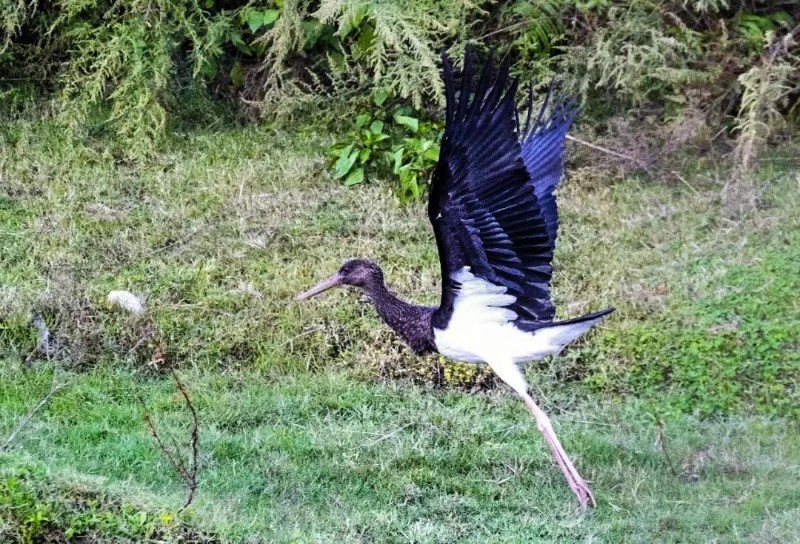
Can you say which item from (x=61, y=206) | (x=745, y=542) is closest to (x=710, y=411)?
(x=745, y=542)

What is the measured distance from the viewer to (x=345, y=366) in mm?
6031

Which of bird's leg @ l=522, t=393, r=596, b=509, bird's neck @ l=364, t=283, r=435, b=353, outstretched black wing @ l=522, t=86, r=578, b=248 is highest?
outstretched black wing @ l=522, t=86, r=578, b=248

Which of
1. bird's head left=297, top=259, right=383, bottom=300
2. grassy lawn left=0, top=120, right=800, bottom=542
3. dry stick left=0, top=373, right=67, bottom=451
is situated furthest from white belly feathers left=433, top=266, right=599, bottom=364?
dry stick left=0, top=373, right=67, bottom=451

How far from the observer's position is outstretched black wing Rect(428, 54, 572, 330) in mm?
3951

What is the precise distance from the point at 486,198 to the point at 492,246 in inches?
10.6

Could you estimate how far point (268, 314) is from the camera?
245 inches

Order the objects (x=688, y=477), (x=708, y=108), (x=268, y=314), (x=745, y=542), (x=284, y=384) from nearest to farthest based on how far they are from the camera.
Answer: (x=745, y=542), (x=688, y=477), (x=284, y=384), (x=268, y=314), (x=708, y=108)

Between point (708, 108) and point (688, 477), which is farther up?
point (708, 108)

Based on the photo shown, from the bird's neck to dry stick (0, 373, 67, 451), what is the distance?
1628mm

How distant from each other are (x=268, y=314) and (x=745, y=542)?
9.77ft

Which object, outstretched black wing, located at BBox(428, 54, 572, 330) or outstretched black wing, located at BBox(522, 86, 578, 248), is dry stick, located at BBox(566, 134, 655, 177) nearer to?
outstretched black wing, located at BBox(522, 86, 578, 248)

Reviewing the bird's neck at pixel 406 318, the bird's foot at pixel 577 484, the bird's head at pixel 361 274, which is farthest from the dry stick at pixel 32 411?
the bird's foot at pixel 577 484

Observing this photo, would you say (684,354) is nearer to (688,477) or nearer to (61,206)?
(688,477)

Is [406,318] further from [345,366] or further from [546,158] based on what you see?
[345,366]
